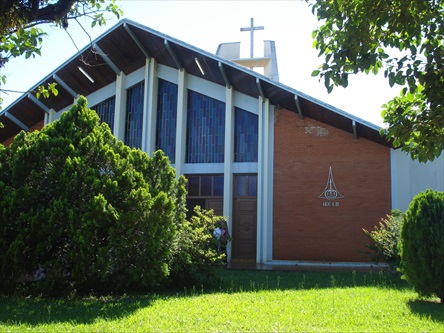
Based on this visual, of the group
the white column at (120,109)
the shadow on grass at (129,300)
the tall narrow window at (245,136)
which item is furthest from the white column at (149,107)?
the shadow on grass at (129,300)

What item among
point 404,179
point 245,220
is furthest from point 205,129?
point 404,179

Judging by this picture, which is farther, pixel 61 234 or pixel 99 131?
pixel 99 131

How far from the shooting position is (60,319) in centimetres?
570

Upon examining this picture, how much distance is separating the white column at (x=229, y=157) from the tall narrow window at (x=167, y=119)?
1.98m

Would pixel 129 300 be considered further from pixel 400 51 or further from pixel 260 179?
pixel 260 179

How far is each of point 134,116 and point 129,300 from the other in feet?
34.3

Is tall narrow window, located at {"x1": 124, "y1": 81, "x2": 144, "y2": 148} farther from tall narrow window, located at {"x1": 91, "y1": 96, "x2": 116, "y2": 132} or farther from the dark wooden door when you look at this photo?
the dark wooden door

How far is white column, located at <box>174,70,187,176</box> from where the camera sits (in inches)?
613

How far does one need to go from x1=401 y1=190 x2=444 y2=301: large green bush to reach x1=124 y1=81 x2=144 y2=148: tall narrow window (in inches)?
431

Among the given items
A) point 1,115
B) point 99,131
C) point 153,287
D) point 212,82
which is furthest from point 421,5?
point 1,115

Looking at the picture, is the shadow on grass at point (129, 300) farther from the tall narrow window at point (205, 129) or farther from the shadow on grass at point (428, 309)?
the tall narrow window at point (205, 129)

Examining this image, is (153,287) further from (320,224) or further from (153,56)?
(153,56)

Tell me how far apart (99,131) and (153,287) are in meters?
2.96

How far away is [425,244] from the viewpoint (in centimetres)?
700
